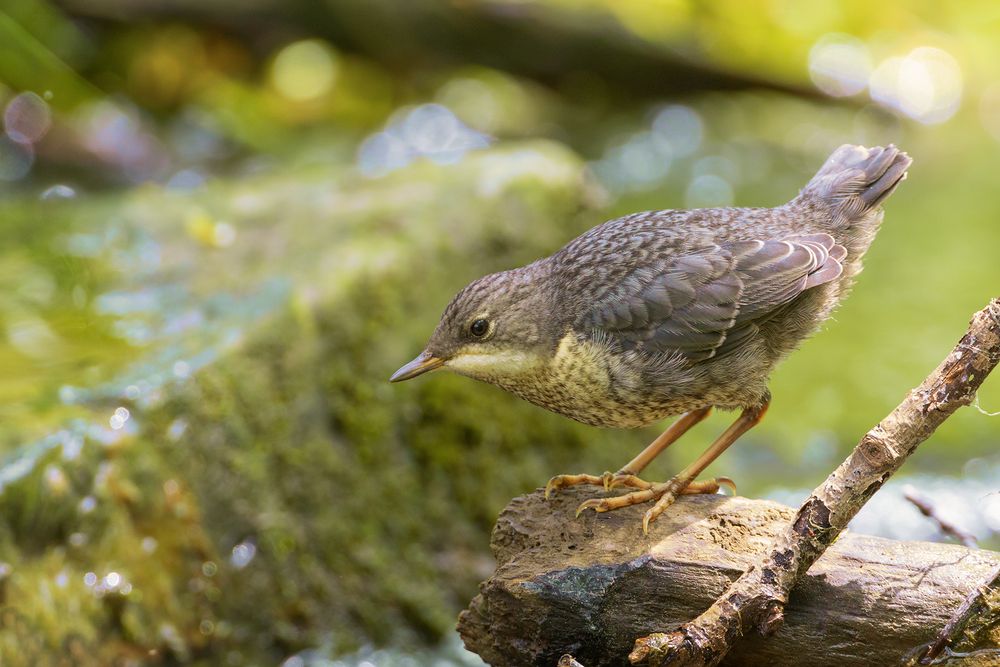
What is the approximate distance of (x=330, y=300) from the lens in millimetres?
5398

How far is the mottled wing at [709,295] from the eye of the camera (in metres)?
3.73

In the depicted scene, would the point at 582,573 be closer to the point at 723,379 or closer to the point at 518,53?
the point at 723,379

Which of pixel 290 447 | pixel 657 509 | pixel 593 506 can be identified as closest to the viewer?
pixel 657 509

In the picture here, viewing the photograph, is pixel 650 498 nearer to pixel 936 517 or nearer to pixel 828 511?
pixel 828 511

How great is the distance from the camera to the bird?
3.72 m

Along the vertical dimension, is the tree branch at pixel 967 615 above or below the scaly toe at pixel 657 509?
above

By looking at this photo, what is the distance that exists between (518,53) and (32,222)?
547 centimetres

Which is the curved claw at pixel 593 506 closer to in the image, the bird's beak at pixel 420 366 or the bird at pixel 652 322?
the bird at pixel 652 322

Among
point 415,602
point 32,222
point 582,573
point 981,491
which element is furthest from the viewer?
point 32,222

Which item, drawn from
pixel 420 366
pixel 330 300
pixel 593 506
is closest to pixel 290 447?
pixel 330 300

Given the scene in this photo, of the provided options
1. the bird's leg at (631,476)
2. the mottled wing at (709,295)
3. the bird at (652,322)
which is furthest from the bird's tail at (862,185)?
the bird's leg at (631,476)

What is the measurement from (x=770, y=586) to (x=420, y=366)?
1398 mm

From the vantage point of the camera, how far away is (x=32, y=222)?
730 cm

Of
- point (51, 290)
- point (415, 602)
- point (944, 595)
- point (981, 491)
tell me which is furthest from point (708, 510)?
point (51, 290)
